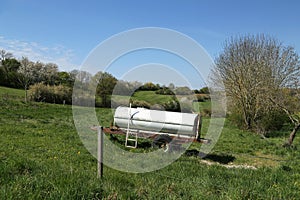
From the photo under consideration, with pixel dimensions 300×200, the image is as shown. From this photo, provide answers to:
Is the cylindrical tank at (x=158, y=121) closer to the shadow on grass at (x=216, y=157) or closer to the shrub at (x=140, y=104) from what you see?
the shadow on grass at (x=216, y=157)

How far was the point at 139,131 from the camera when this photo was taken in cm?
1117

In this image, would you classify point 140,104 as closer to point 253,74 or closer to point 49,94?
point 253,74

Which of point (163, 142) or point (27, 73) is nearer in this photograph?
point (163, 142)

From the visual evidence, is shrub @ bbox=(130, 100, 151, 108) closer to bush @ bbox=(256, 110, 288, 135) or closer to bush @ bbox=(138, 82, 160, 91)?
bush @ bbox=(138, 82, 160, 91)

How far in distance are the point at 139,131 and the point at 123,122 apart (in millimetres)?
750

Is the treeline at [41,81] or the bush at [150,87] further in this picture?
the treeline at [41,81]

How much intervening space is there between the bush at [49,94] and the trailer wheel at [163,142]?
23.0 meters

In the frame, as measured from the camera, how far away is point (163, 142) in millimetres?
10961

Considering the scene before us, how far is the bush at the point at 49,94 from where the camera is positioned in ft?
104

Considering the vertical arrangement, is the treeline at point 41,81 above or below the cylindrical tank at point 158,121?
above

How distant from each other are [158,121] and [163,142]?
0.86 m

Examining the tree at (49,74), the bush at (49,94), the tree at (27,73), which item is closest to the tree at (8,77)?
the tree at (27,73)

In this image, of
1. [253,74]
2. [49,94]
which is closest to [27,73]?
[49,94]

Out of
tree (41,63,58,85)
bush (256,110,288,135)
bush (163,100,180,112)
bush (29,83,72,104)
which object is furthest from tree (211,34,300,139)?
tree (41,63,58,85)
